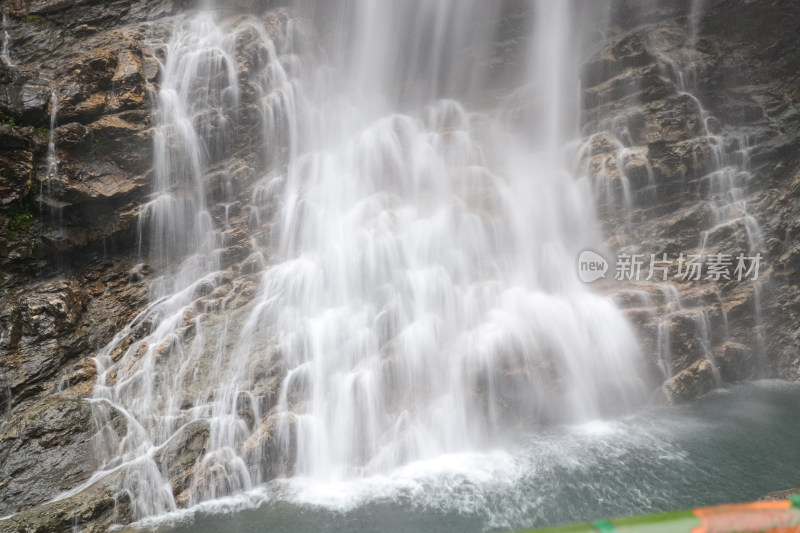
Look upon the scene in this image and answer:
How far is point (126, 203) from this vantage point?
1205 centimetres

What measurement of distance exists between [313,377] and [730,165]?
493 inches

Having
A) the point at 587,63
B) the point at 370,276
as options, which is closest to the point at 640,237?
the point at 587,63

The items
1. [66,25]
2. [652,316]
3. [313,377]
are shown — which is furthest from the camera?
[66,25]

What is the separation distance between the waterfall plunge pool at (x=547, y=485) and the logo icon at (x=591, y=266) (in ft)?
13.0

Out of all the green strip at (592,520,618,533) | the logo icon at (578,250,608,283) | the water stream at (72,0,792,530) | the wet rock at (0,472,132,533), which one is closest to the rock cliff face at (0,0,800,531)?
the water stream at (72,0,792,530)

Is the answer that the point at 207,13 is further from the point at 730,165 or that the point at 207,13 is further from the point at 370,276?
the point at 730,165

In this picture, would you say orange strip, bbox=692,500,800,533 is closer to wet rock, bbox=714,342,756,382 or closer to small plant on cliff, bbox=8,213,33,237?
wet rock, bbox=714,342,756,382

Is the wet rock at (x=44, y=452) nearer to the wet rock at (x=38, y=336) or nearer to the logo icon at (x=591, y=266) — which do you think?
the wet rock at (x=38, y=336)

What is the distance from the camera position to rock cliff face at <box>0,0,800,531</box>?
10023mm

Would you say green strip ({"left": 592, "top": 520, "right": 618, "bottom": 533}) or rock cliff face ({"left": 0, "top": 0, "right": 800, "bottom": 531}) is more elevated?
rock cliff face ({"left": 0, "top": 0, "right": 800, "bottom": 531})

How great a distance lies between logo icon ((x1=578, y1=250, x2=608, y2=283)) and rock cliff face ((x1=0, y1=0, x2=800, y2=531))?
543 millimetres

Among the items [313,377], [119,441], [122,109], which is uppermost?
[122,109]

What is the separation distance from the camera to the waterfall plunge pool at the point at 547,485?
7297mm

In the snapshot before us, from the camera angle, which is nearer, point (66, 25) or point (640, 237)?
point (640, 237)
